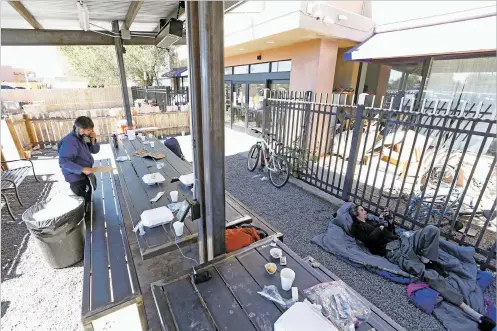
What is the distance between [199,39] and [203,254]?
1.70 m

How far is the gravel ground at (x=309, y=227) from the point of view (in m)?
2.52

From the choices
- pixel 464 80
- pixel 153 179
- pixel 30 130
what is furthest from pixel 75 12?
pixel 464 80

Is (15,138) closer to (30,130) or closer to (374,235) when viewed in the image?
(30,130)

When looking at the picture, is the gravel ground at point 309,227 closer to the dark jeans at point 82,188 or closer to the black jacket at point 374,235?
the black jacket at point 374,235

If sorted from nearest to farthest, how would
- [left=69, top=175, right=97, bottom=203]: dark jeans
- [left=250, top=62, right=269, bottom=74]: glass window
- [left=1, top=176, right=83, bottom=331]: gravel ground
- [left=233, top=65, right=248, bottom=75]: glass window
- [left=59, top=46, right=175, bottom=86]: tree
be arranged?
[left=1, top=176, right=83, bottom=331]: gravel ground < [left=69, top=175, right=97, bottom=203]: dark jeans < [left=250, top=62, right=269, bottom=74]: glass window < [left=233, top=65, right=248, bottom=75]: glass window < [left=59, top=46, right=175, bottom=86]: tree

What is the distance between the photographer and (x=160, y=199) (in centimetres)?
Result: 281

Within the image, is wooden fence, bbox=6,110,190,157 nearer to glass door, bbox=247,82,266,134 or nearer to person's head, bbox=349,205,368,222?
glass door, bbox=247,82,266,134

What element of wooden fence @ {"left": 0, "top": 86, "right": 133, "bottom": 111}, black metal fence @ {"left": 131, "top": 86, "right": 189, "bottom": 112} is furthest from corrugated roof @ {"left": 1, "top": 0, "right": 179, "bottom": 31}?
wooden fence @ {"left": 0, "top": 86, "right": 133, "bottom": 111}

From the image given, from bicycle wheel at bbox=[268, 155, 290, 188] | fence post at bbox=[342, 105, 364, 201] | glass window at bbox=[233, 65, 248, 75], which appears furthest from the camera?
glass window at bbox=[233, 65, 248, 75]

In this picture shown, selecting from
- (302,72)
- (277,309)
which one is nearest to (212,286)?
(277,309)

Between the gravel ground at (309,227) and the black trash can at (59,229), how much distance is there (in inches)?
105

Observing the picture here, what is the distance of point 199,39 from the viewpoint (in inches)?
62.1

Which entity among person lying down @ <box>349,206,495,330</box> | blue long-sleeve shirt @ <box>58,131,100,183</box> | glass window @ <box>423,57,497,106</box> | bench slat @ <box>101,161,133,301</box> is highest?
glass window @ <box>423,57,497,106</box>

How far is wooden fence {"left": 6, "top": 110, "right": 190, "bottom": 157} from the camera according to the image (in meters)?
7.24
